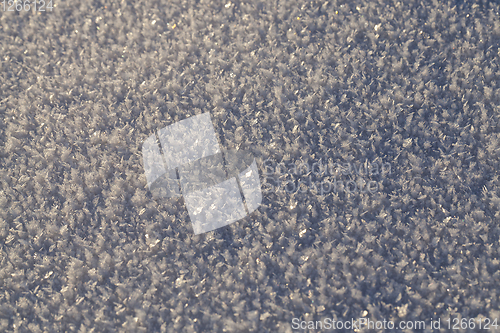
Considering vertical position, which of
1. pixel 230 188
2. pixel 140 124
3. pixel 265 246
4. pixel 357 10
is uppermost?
pixel 357 10

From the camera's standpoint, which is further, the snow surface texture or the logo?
the logo

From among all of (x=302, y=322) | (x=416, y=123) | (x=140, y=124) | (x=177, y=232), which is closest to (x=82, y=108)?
(x=140, y=124)

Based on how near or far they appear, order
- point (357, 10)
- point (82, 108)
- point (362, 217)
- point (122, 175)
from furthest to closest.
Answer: point (357, 10) → point (82, 108) → point (122, 175) → point (362, 217)

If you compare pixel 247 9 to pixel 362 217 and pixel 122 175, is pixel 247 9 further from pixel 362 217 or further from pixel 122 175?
pixel 362 217
